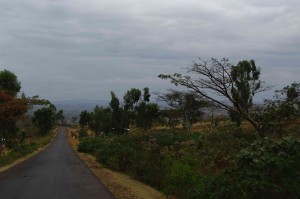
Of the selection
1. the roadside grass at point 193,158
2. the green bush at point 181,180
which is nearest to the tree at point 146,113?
the roadside grass at point 193,158

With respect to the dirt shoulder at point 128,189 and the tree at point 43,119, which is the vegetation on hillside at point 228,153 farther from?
the tree at point 43,119

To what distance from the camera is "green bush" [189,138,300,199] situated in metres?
5.94

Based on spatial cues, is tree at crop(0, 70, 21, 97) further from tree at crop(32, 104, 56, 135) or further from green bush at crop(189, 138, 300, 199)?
tree at crop(32, 104, 56, 135)

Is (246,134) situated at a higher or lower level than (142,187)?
higher

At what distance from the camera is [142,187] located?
15.1m

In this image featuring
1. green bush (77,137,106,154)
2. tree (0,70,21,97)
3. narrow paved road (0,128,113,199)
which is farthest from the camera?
green bush (77,137,106,154)

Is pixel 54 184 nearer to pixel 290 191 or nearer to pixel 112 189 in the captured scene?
pixel 112 189

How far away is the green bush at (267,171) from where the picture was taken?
5938 mm

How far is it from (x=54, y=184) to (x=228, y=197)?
32.2 ft

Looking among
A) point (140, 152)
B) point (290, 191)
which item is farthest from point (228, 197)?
point (140, 152)

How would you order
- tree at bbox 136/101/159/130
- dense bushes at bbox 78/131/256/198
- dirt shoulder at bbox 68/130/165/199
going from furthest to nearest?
tree at bbox 136/101/159/130 → dirt shoulder at bbox 68/130/165/199 → dense bushes at bbox 78/131/256/198

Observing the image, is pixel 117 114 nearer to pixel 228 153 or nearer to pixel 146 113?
pixel 146 113

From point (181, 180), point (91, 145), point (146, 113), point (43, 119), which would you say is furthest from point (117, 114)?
point (181, 180)

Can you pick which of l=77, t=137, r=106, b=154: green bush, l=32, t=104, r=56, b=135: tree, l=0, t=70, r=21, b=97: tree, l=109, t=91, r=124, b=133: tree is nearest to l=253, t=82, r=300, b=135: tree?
l=0, t=70, r=21, b=97: tree
